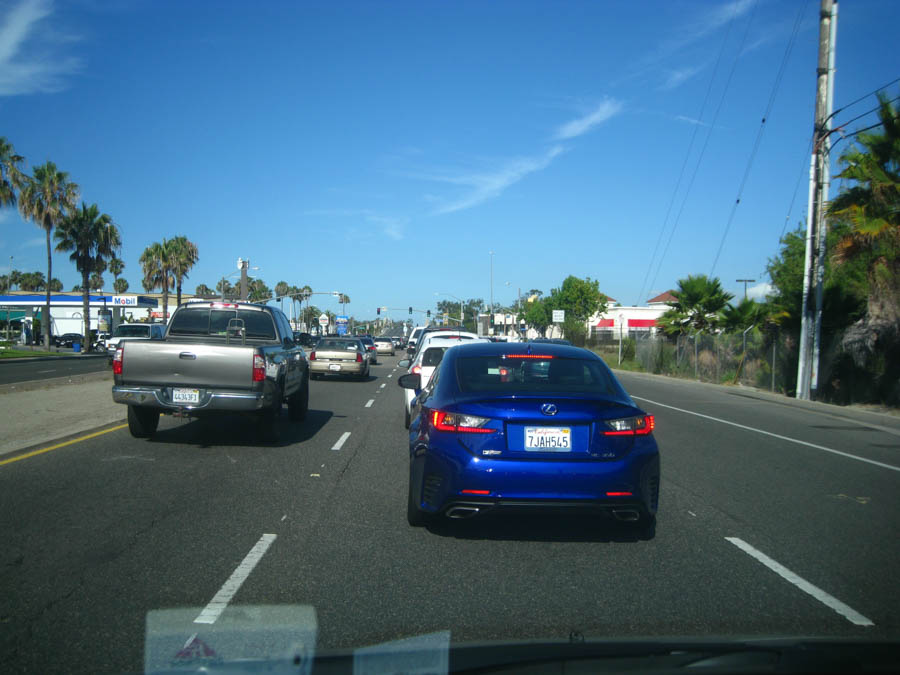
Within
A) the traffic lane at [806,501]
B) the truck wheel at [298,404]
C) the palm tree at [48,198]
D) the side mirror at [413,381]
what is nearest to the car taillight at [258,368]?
the side mirror at [413,381]

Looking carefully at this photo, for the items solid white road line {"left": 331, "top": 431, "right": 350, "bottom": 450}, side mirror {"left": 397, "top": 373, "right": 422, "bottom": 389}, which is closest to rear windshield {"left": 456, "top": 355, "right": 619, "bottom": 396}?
side mirror {"left": 397, "top": 373, "right": 422, "bottom": 389}

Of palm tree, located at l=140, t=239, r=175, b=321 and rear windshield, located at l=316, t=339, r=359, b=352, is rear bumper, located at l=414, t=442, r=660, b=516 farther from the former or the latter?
palm tree, located at l=140, t=239, r=175, b=321

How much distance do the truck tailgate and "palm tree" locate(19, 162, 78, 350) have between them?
44.2 metres

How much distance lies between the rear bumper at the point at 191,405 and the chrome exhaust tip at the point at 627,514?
19.1 feet

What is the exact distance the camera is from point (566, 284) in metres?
88.2

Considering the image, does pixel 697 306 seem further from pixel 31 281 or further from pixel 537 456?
pixel 31 281

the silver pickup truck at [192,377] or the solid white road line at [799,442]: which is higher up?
the silver pickup truck at [192,377]

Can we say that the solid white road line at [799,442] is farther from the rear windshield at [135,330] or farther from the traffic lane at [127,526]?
the rear windshield at [135,330]

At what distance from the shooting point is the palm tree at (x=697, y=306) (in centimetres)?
3288

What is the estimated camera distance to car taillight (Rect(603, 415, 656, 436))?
5.82 metres

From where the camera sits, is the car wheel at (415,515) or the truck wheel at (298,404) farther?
the truck wheel at (298,404)

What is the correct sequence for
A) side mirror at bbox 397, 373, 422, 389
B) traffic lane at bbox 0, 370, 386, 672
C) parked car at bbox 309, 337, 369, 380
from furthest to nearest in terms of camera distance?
parked car at bbox 309, 337, 369, 380
side mirror at bbox 397, 373, 422, 389
traffic lane at bbox 0, 370, 386, 672

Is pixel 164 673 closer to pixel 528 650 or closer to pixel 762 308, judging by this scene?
pixel 528 650

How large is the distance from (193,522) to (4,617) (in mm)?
2239
